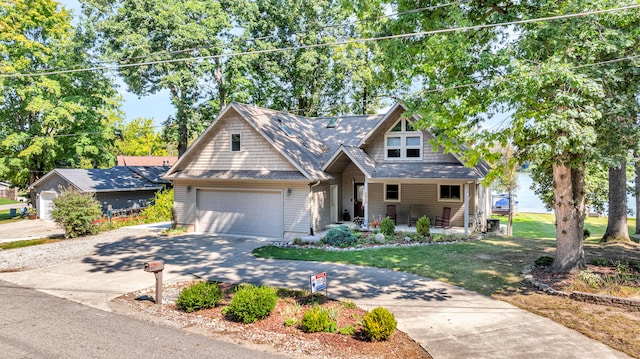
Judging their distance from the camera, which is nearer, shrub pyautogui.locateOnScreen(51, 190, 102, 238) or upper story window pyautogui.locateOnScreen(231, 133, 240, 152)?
shrub pyautogui.locateOnScreen(51, 190, 102, 238)

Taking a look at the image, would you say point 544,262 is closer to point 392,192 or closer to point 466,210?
point 466,210

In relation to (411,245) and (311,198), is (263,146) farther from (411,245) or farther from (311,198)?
(411,245)

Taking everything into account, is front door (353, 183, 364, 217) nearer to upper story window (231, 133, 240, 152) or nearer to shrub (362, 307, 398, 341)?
upper story window (231, 133, 240, 152)

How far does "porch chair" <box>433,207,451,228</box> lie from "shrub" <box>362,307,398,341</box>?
13.0m

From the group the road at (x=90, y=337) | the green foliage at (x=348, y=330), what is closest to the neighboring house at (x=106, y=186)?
the road at (x=90, y=337)

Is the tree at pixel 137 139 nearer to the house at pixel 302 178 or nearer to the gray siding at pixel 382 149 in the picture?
the house at pixel 302 178

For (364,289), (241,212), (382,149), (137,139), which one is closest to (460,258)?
(364,289)

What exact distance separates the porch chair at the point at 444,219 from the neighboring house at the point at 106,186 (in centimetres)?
2174

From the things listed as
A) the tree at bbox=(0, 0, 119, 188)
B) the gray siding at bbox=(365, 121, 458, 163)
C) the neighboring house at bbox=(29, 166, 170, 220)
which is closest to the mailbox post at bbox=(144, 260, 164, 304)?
the gray siding at bbox=(365, 121, 458, 163)

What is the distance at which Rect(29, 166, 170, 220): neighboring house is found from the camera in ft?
92.3

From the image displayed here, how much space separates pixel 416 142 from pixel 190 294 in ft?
47.7

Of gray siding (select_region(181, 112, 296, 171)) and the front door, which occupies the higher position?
gray siding (select_region(181, 112, 296, 171))

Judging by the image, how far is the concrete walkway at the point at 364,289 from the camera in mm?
6902

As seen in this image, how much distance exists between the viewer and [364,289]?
10367 millimetres
